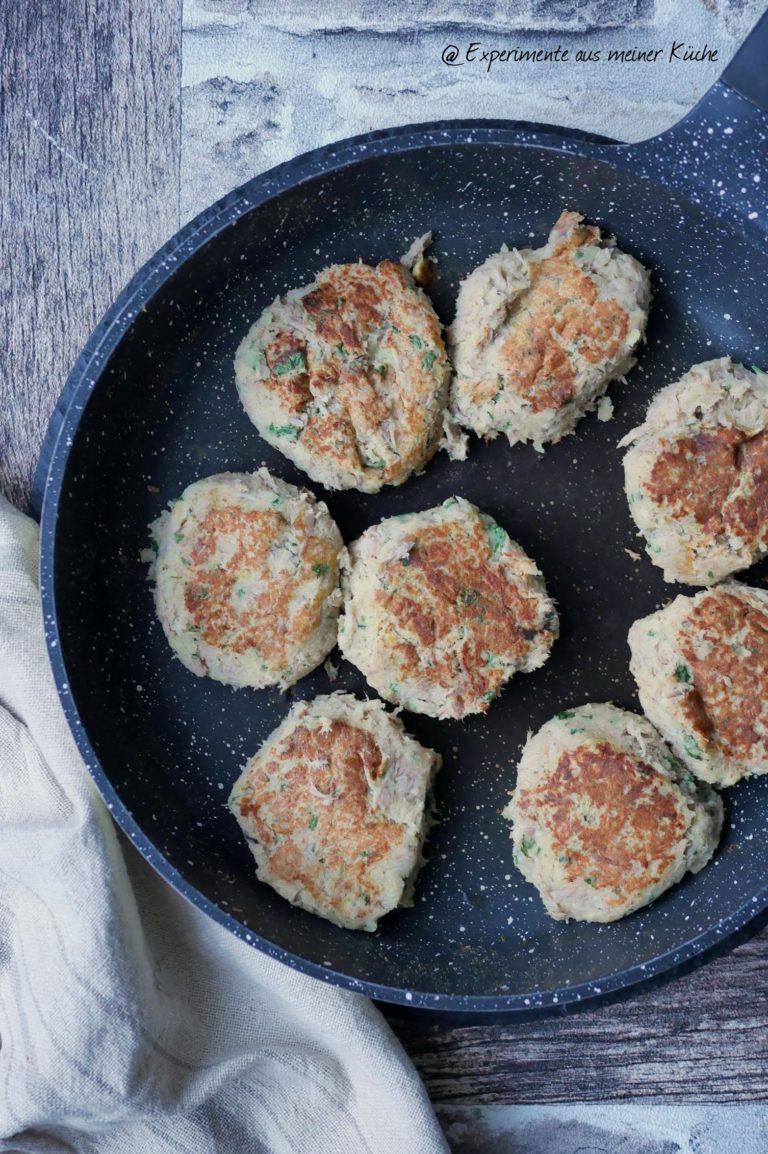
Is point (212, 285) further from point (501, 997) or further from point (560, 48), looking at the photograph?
point (501, 997)

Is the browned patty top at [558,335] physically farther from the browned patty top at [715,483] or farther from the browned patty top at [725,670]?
the browned patty top at [725,670]

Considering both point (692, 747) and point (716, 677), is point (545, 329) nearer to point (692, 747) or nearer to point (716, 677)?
point (716, 677)

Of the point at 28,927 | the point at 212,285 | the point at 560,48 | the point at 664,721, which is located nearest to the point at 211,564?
the point at 212,285

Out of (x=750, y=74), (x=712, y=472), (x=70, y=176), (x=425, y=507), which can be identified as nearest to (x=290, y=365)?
(x=425, y=507)

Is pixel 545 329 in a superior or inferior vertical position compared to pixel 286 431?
superior

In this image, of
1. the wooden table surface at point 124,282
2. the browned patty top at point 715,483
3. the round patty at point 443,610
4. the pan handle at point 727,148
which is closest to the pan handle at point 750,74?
the pan handle at point 727,148

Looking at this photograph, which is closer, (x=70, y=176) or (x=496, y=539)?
(x=496, y=539)

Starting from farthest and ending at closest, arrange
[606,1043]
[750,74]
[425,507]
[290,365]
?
[606,1043]
[425,507]
[290,365]
[750,74]
